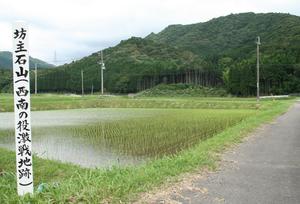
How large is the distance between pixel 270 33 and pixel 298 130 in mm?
94762

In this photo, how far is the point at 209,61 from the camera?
99.9 meters

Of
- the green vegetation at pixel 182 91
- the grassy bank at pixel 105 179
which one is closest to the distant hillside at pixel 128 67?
the green vegetation at pixel 182 91

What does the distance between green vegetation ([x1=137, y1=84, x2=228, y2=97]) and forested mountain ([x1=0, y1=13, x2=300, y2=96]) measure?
2.86 m

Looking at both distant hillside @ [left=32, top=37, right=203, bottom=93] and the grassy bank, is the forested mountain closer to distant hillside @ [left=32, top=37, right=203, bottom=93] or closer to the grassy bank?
distant hillside @ [left=32, top=37, right=203, bottom=93]

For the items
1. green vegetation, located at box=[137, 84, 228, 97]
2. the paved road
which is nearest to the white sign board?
the paved road

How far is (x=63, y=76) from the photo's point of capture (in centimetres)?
11031

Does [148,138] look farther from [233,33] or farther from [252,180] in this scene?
[233,33]

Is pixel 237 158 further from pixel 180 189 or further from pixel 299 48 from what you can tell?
pixel 299 48

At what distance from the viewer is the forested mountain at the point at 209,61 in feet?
219

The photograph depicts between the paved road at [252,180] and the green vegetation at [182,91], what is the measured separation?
63553mm

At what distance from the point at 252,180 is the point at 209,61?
94.5 meters

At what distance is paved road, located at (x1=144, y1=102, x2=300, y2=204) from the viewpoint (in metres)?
5.74

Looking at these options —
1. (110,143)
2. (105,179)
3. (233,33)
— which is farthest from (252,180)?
(233,33)

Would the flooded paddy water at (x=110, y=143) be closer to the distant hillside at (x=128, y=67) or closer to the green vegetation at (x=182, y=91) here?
the green vegetation at (x=182, y=91)
